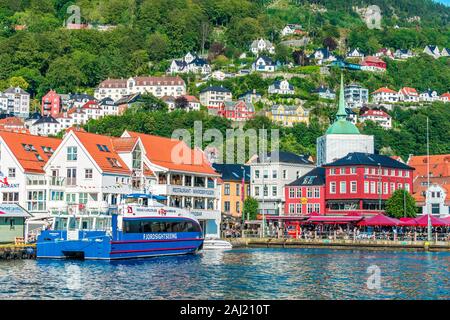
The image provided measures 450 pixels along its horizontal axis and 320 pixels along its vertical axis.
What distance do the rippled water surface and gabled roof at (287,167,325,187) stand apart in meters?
38.0

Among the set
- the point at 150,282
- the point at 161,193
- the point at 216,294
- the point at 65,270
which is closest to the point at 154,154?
the point at 161,193

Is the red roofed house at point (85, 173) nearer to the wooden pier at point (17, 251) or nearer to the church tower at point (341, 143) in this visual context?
the wooden pier at point (17, 251)

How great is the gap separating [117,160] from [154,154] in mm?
5366

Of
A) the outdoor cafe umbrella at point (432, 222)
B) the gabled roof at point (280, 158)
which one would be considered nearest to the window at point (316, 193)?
the gabled roof at point (280, 158)

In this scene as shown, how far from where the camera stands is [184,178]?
84.2 m

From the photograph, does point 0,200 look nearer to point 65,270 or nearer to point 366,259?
point 65,270

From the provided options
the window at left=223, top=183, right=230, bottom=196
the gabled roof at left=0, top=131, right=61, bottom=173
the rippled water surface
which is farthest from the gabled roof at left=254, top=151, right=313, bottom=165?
the rippled water surface

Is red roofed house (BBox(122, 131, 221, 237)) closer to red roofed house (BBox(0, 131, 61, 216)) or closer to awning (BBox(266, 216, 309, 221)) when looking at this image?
red roofed house (BBox(0, 131, 61, 216))

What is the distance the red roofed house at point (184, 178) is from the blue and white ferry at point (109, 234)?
1274 cm

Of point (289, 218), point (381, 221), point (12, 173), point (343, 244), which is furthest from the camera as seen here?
point (289, 218)

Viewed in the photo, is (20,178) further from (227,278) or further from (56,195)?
(227,278)

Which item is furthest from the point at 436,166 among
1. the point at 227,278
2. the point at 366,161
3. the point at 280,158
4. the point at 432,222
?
the point at 227,278

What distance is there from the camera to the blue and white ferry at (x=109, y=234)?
2388 inches

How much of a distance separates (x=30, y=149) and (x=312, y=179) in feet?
137
